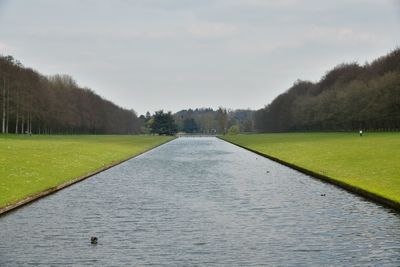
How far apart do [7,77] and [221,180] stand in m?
98.3

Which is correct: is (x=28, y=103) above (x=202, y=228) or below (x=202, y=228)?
above

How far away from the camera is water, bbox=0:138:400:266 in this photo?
1398 cm

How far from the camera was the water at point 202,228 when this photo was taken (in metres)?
14.0

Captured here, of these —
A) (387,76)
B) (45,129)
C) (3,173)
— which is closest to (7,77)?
(45,129)

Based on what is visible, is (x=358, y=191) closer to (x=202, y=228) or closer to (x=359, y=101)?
(x=202, y=228)

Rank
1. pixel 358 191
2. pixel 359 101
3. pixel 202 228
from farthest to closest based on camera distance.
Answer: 1. pixel 359 101
2. pixel 358 191
3. pixel 202 228

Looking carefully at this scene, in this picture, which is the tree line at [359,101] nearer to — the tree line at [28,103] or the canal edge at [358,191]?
the tree line at [28,103]

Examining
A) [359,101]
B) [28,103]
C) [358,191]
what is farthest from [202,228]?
[359,101]

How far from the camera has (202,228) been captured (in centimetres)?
1798

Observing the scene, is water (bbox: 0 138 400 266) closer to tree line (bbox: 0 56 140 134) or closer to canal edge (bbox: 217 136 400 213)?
canal edge (bbox: 217 136 400 213)

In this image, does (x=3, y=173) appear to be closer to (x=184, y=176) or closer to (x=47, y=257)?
(x=184, y=176)

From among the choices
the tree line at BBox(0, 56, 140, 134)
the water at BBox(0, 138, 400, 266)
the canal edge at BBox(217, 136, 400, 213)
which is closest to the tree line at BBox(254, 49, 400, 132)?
the tree line at BBox(0, 56, 140, 134)

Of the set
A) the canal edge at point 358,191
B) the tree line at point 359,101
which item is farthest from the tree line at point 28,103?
the canal edge at point 358,191

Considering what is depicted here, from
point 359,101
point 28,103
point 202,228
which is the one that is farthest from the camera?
point 359,101
